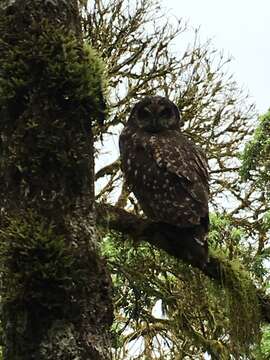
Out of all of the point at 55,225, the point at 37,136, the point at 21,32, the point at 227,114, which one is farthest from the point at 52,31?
the point at 227,114

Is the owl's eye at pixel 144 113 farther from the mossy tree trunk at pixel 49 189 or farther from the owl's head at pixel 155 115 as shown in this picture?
the mossy tree trunk at pixel 49 189

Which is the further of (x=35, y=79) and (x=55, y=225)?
(x=35, y=79)

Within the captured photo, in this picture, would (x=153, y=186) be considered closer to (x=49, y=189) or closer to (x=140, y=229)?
(x=140, y=229)

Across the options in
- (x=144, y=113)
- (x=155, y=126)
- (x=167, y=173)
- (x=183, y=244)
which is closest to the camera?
(x=183, y=244)

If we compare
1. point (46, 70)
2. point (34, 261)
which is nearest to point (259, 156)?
point (46, 70)

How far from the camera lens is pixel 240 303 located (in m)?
4.23

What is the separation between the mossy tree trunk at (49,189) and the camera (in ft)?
7.45

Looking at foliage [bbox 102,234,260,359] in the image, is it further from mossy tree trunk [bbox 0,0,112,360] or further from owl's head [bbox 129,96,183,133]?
mossy tree trunk [bbox 0,0,112,360]

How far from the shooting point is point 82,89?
2695mm

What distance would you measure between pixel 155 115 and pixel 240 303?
1.74 m

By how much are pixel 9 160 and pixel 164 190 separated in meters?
2.38

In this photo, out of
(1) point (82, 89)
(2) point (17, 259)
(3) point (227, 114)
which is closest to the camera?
(2) point (17, 259)

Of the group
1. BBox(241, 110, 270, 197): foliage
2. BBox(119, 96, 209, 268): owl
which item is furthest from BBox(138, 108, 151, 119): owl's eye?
BBox(241, 110, 270, 197): foliage

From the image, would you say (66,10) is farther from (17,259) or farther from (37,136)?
(17,259)
